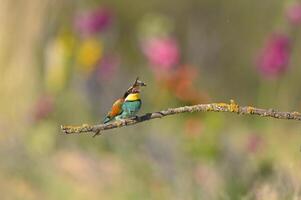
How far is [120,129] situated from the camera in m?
6.25

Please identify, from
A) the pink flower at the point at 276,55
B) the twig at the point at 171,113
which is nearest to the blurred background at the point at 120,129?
the pink flower at the point at 276,55

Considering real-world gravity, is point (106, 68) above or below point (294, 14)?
below

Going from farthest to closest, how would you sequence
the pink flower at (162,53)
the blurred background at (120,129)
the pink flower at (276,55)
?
the pink flower at (162,53), the pink flower at (276,55), the blurred background at (120,129)

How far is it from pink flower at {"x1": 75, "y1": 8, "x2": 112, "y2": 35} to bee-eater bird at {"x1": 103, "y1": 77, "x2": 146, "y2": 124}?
440 cm

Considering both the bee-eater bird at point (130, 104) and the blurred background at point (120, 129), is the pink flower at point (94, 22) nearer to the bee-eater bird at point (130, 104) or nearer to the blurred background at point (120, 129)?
the blurred background at point (120, 129)

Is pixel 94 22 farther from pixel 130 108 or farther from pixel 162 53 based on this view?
pixel 130 108

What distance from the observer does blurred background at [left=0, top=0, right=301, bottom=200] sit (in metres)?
5.45

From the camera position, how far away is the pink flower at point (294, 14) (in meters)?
6.98

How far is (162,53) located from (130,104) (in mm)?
4106

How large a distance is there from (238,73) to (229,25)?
3.08 ft

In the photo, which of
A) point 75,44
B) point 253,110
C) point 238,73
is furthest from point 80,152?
point 238,73

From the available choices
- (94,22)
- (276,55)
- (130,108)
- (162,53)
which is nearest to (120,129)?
(162,53)

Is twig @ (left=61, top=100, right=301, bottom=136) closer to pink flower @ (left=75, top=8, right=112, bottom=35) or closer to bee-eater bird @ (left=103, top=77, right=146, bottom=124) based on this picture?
bee-eater bird @ (left=103, top=77, right=146, bottom=124)

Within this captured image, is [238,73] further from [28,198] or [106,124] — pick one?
[106,124]
